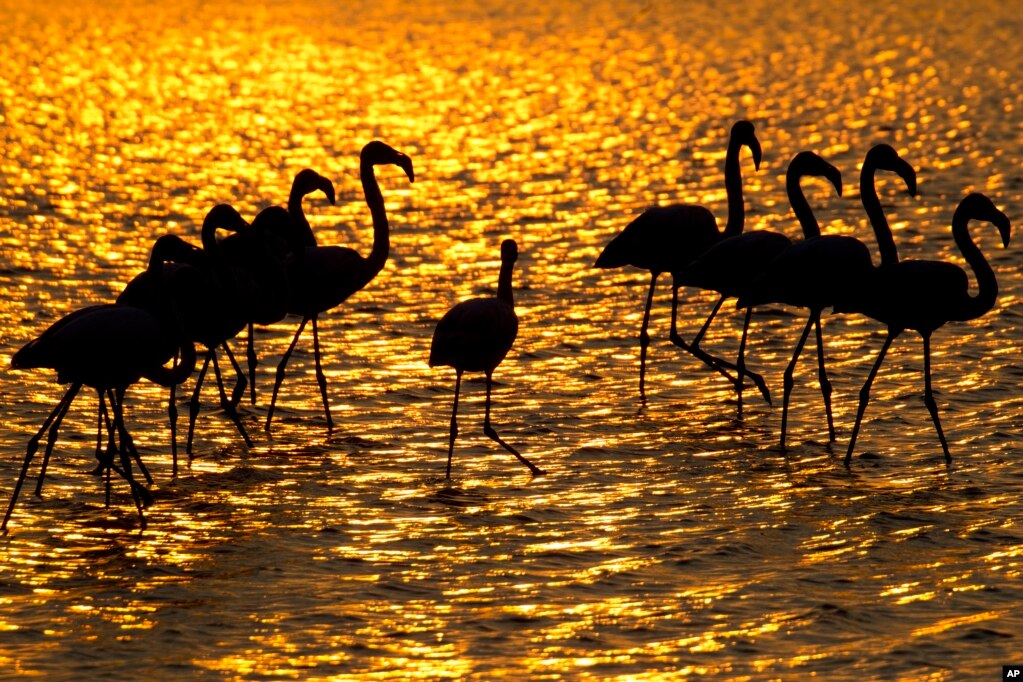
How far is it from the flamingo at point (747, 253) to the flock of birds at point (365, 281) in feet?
0.04

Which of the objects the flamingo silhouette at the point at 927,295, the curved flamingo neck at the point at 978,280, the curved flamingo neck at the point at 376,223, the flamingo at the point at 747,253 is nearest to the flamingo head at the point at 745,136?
the flamingo at the point at 747,253

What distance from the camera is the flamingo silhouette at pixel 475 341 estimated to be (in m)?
12.4

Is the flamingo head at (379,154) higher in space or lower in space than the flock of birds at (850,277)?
higher

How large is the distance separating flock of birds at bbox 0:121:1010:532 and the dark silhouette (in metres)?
0.02

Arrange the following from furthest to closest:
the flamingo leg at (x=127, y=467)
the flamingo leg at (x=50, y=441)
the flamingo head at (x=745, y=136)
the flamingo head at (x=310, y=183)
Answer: the flamingo head at (x=745, y=136) < the flamingo head at (x=310, y=183) < the flamingo leg at (x=50, y=441) < the flamingo leg at (x=127, y=467)

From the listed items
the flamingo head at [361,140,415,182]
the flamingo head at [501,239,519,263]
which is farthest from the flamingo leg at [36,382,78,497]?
the flamingo head at [361,140,415,182]

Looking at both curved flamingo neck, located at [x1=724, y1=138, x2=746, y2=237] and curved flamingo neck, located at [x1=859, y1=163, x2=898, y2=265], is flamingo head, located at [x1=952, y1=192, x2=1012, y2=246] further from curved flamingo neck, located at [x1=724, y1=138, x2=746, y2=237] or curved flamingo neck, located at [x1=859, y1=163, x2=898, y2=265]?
curved flamingo neck, located at [x1=724, y1=138, x2=746, y2=237]

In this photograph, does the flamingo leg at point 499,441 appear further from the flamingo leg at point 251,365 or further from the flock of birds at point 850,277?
the flamingo leg at point 251,365

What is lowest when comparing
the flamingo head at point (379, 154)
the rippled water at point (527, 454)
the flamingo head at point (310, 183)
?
the rippled water at point (527, 454)

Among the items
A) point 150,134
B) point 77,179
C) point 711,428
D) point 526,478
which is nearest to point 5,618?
point 526,478

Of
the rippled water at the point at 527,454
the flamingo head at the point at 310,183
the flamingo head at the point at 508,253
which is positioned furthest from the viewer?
the flamingo head at the point at 310,183

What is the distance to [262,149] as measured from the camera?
1034 inches

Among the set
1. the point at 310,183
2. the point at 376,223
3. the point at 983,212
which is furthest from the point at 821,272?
the point at 310,183

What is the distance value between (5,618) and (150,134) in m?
18.8
